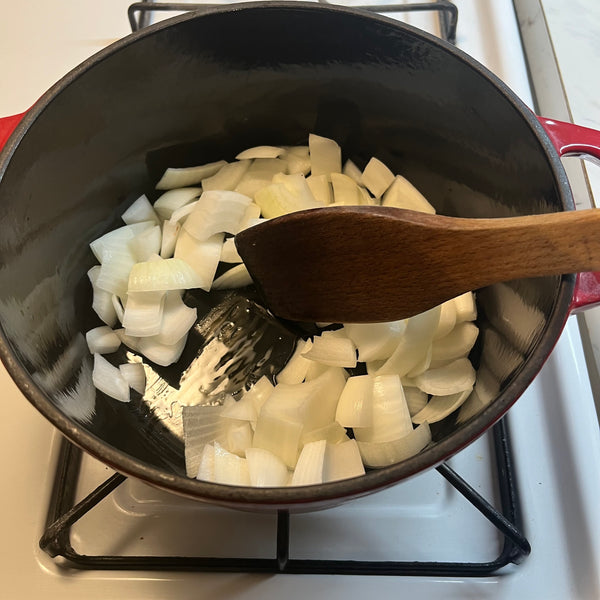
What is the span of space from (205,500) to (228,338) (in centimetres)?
44

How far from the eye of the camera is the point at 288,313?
906 millimetres

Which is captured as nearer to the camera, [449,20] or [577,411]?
[577,411]

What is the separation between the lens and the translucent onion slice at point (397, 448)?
772mm

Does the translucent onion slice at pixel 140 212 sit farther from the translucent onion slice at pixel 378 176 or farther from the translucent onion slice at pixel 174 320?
the translucent onion slice at pixel 378 176

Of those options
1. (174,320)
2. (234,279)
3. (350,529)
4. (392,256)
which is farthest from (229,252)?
(350,529)

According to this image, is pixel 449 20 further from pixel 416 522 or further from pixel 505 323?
pixel 416 522

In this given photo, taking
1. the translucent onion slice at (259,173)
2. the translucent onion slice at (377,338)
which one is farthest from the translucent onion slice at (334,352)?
the translucent onion slice at (259,173)

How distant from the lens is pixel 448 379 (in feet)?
2.78

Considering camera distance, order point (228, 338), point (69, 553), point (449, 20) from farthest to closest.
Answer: point (449, 20) < point (228, 338) < point (69, 553)

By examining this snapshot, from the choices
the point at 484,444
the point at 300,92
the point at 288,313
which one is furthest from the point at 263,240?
the point at 484,444

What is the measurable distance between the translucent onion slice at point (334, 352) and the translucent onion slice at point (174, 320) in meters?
0.20

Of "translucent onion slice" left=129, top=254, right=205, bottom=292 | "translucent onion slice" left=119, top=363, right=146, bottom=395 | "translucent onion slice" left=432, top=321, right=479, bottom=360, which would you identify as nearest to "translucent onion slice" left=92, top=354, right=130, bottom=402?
"translucent onion slice" left=119, top=363, right=146, bottom=395

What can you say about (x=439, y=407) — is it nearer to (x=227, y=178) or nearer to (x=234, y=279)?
(x=234, y=279)

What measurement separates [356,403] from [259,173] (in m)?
→ 0.47
